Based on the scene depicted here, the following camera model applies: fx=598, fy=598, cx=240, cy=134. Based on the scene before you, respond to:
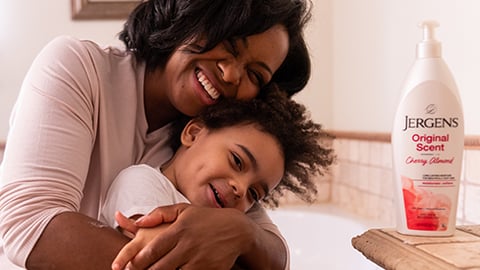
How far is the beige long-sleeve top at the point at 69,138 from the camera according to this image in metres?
0.85

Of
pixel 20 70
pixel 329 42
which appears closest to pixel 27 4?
pixel 20 70

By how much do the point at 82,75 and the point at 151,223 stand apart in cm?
32

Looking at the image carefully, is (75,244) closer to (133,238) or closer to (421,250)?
(133,238)

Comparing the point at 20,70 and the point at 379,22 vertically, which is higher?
the point at 379,22

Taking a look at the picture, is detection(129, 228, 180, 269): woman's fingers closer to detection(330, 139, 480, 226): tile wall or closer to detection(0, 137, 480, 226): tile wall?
detection(0, 137, 480, 226): tile wall

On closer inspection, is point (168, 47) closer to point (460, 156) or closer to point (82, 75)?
point (82, 75)

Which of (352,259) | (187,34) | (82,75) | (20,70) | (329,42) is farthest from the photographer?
(329,42)

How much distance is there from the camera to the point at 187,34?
110 cm

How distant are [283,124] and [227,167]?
0.16m

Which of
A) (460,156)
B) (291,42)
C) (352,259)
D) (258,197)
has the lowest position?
(352,259)

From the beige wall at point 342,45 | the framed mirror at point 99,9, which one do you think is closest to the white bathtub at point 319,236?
the beige wall at point 342,45

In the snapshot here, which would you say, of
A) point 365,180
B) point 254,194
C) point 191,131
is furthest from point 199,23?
point 365,180

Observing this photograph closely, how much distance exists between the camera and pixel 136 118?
1.09m

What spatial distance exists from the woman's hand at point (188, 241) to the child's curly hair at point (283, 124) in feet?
0.83
